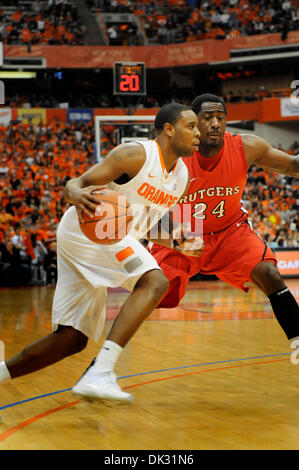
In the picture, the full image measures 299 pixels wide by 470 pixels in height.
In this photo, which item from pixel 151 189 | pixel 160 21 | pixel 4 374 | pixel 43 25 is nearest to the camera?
pixel 4 374

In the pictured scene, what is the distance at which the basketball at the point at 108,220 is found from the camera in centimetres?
Answer: 329

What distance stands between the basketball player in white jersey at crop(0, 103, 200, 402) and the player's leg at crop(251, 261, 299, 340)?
85 cm

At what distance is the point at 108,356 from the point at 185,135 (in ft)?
4.36

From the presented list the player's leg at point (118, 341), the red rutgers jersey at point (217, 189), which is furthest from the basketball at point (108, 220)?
the red rutgers jersey at point (217, 189)

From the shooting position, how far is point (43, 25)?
86.0 feet

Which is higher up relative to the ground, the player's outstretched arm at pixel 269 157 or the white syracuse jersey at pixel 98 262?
the player's outstretched arm at pixel 269 157

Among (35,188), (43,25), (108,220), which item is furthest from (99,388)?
(43,25)

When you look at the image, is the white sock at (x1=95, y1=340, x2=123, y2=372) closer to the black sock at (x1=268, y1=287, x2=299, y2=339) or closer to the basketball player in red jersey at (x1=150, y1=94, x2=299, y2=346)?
the basketball player in red jersey at (x1=150, y1=94, x2=299, y2=346)

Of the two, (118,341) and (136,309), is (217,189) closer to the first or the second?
(136,309)

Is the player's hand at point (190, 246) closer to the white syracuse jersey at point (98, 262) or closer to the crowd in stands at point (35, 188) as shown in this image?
the white syracuse jersey at point (98, 262)

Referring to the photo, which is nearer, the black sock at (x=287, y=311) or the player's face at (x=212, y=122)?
the black sock at (x=287, y=311)

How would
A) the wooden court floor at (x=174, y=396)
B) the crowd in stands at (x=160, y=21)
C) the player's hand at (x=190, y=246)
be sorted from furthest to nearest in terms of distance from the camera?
the crowd in stands at (x=160, y=21) < the player's hand at (x=190, y=246) < the wooden court floor at (x=174, y=396)
